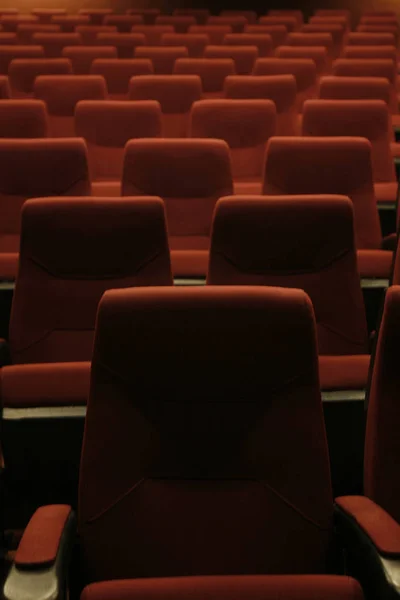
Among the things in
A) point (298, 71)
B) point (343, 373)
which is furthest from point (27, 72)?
point (343, 373)

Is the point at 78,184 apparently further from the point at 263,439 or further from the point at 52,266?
the point at 263,439

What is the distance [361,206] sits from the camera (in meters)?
2.30

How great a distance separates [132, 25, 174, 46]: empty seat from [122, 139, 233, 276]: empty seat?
358cm

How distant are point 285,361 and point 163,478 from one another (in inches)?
8.3

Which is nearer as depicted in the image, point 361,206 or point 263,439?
point 263,439

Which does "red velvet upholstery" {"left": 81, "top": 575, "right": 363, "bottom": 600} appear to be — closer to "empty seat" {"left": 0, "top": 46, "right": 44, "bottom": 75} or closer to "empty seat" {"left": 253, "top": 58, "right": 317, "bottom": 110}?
"empty seat" {"left": 253, "top": 58, "right": 317, "bottom": 110}

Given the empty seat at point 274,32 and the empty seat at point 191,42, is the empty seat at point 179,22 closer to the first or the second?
the empty seat at point 274,32

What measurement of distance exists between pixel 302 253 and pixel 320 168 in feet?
1.91

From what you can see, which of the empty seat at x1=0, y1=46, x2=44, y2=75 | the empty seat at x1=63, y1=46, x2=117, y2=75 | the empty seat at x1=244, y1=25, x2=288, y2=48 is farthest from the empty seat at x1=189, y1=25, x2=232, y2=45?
the empty seat at x1=0, y1=46, x2=44, y2=75

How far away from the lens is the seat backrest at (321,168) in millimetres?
2258

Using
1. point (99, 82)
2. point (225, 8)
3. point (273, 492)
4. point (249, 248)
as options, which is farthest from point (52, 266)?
point (225, 8)

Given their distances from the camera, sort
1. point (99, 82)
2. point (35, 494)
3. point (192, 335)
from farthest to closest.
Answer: point (99, 82), point (35, 494), point (192, 335)

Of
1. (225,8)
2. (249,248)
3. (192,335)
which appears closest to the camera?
(192,335)

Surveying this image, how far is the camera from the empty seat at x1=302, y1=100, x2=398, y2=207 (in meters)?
2.85
